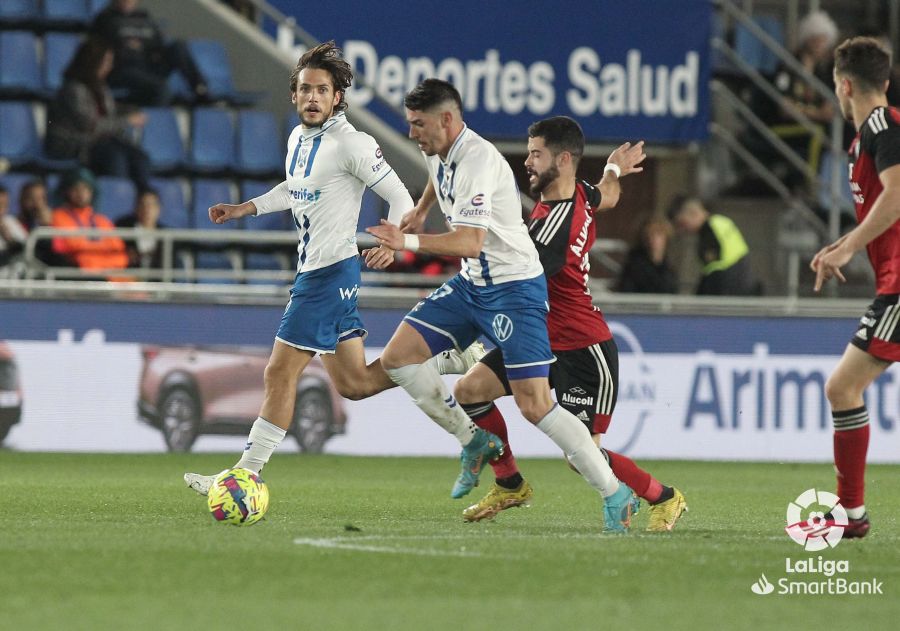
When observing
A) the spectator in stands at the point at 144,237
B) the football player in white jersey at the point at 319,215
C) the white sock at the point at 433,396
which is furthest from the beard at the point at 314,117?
the spectator in stands at the point at 144,237

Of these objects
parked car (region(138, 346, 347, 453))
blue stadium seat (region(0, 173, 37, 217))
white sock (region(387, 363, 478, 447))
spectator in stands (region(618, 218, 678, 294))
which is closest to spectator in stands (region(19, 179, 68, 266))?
blue stadium seat (region(0, 173, 37, 217))

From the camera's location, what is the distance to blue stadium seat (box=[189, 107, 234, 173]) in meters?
16.3

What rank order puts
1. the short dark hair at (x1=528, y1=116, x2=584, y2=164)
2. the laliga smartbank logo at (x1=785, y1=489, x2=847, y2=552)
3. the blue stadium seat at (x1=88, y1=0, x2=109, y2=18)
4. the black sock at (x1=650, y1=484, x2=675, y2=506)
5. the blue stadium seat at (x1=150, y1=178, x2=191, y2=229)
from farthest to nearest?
the blue stadium seat at (x1=88, y1=0, x2=109, y2=18) → the blue stadium seat at (x1=150, y1=178, x2=191, y2=229) → the short dark hair at (x1=528, y1=116, x2=584, y2=164) → the black sock at (x1=650, y1=484, x2=675, y2=506) → the laliga smartbank logo at (x1=785, y1=489, x2=847, y2=552)

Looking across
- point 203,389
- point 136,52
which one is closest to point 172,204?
point 136,52

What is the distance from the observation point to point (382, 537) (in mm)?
6926

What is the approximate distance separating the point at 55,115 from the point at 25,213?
147cm

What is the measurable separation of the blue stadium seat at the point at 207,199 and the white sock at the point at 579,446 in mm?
9064

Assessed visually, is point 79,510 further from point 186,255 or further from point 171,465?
point 186,255

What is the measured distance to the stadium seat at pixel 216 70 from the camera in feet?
55.0

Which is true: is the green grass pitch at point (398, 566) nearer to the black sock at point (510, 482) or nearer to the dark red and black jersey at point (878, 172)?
the black sock at point (510, 482)

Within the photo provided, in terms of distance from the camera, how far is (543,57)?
17.8m

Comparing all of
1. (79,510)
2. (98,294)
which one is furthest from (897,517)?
(98,294)

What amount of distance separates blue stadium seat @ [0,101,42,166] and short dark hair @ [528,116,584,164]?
8.98m

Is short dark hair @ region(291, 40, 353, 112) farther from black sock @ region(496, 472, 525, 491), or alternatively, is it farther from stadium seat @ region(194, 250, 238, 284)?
stadium seat @ region(194, 250, 238, 284)
